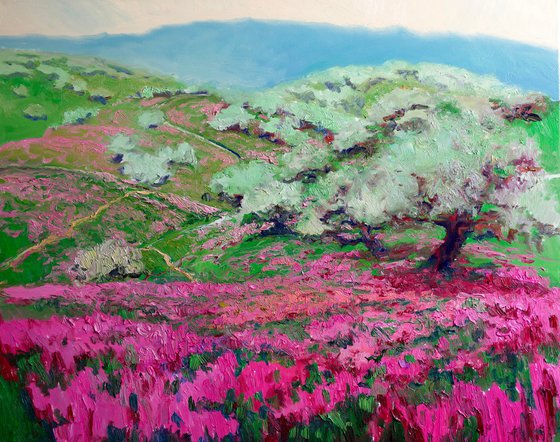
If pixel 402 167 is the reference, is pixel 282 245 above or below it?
below

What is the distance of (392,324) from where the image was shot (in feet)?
8.03

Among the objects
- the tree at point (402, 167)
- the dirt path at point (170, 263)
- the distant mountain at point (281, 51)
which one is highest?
the distant mountain at point (281, 51)

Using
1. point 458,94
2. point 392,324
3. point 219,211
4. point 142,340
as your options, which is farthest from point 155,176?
point 458,94

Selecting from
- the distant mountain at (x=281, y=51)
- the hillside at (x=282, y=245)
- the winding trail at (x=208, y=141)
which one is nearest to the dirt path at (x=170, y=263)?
the hillside at (x=282, y=245)

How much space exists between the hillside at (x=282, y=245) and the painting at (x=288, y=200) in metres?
0.01

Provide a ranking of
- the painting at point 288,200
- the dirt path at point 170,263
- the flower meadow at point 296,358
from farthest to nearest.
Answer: the dirt path at point 170,263 < the painting at point 288,200 < the flower meadow at point 296,358

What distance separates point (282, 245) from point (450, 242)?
0.91m

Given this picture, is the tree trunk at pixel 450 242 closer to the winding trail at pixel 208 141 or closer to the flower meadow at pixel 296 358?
the flower meadow at pixel 296 358

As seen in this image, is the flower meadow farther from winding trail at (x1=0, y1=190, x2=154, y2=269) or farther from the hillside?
winding trail at (x1=0, y1=190, x2=154, y2=269)

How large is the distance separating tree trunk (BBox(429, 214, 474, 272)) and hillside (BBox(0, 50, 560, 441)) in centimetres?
2

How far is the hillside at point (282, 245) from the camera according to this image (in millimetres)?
2307

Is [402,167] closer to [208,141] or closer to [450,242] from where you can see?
[450,242]

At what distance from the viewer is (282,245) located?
99.6 inches

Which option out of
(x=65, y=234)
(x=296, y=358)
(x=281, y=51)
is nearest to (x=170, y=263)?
(x=65, y=234)
